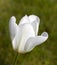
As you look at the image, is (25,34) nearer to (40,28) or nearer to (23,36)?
(23,36)

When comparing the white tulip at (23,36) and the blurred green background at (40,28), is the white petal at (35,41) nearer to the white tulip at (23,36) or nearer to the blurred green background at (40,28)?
the white tulip at (23,36)

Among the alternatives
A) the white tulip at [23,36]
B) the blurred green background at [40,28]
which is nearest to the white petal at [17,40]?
the white tulip at [23,36]

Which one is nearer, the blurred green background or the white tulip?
the white tulip

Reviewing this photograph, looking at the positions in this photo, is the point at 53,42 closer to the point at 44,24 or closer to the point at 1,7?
the point at 44,24

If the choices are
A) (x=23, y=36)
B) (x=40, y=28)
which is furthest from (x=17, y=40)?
(x=40, y=28)

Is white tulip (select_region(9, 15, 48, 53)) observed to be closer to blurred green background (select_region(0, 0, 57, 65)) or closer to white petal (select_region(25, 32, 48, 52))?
white petal (select_region(25, 32, 48, 52))

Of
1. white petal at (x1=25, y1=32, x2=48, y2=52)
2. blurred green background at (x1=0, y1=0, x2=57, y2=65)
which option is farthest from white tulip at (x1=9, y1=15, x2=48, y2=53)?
blurred green background at (x1=0, y1=0, x2=57, y2=65)

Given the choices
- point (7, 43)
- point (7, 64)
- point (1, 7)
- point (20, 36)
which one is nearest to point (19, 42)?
point (20, 36)

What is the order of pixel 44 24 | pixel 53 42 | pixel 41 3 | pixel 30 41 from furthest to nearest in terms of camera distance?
1. pixel 41 3
2. pixel 44 24
3. pixel 53 42
4. pixel 30 41
